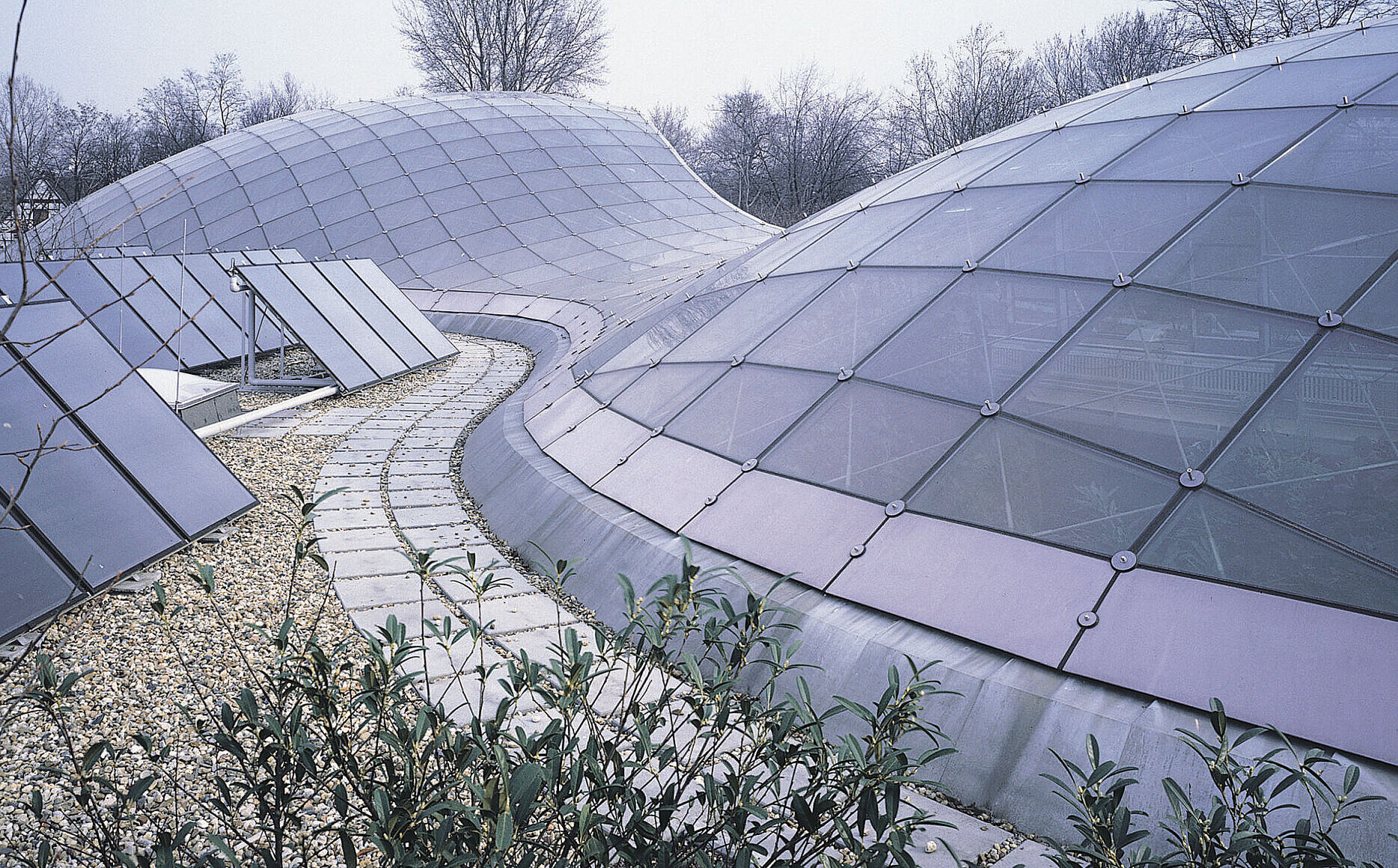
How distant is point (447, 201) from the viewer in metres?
22.3

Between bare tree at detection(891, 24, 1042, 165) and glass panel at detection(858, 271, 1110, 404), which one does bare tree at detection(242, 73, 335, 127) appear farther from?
glass panel at detection(858, 271, 1110, 404)

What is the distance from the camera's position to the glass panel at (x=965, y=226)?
236 inches

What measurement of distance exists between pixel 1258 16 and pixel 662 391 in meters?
30.0

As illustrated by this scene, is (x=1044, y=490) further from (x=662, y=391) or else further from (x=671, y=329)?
(x=671, y=329)

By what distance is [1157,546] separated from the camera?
3.79m

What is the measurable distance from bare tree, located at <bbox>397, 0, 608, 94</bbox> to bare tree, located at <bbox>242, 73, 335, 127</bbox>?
16134 millimetres

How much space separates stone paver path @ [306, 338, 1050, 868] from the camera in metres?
3.40

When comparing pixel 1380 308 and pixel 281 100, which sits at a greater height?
pixel 281 100

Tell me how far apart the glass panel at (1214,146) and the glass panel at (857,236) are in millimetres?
1609

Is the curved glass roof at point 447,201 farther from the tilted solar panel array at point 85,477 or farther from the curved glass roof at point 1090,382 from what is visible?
the curved glass roof at point 1090,382

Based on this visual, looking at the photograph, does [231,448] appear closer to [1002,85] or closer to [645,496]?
[645,496]

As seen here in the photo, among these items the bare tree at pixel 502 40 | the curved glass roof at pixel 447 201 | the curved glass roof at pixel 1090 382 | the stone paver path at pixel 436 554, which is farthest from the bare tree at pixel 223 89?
the curved glass roof at pixel 1090 382

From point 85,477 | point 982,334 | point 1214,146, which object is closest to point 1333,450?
point 982,334

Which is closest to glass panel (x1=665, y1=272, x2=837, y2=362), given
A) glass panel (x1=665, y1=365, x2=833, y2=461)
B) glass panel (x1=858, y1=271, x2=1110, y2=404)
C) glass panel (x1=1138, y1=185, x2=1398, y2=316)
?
glass panel (x1=665, y1=365, x2=833, y2=461)
